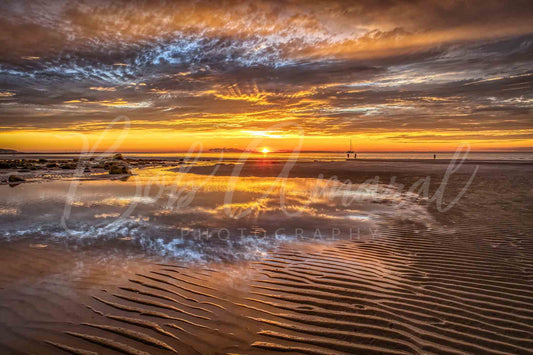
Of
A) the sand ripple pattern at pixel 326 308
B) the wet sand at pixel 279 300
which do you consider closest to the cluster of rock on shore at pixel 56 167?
the wet sand at pixel 279 300

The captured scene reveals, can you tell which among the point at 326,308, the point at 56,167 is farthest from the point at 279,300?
the point at 56,167

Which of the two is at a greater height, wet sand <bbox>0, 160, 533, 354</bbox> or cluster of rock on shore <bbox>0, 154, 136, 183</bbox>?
cluster of rock on shore <bbox>0, 154, 136, 183</bbox>

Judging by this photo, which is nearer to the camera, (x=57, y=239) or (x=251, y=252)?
(x=251, y=252)

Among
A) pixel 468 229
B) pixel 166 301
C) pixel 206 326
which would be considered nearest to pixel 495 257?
pixel 468 229

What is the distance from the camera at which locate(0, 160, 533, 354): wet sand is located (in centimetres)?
327

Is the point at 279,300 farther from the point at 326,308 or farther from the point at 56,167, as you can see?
the point at 56,167

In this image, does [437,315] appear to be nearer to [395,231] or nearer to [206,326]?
[206,326]

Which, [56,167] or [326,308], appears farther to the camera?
[56,167]

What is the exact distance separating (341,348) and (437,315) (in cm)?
153

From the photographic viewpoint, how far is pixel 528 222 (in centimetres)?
866

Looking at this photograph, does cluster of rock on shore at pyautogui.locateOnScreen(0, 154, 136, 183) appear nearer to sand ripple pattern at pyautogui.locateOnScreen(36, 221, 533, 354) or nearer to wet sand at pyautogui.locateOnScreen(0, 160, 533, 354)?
wet sand at pyautogui.locateOnScreen(0, 160, 533, 354)

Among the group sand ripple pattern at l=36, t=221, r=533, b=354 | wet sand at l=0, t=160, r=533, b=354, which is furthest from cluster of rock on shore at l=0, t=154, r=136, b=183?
sand ripple pattern at l=36, t=221, r=533, b=354

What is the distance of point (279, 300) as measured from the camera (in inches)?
168

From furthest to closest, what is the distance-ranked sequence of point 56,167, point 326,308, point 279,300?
point 56,167
point 279,300
point 326,308
